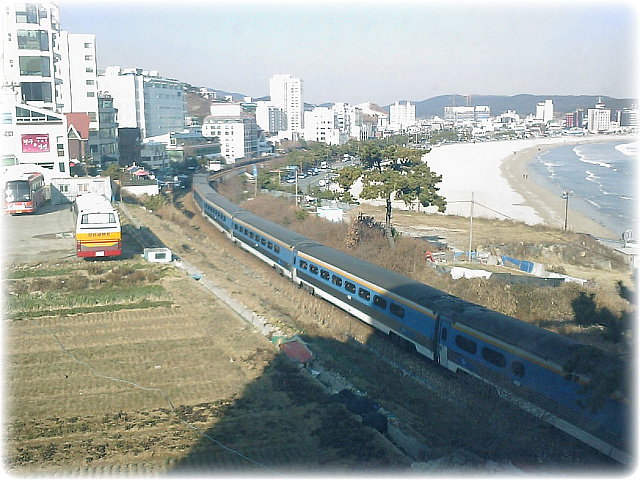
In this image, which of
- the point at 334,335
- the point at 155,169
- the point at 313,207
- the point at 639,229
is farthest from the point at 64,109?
the point at 334,335

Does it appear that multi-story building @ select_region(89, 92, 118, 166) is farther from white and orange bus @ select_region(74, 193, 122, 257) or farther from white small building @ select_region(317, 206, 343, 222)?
white and orange bus @ select_region(74, 193, 122, 257)

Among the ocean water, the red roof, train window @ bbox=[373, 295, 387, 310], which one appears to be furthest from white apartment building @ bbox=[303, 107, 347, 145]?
train window @ bbox=[373, 295, 387, 310]

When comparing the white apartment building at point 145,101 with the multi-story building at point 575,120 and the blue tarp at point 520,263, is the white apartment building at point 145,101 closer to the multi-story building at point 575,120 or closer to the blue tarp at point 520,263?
the blue tarp at point 520,263

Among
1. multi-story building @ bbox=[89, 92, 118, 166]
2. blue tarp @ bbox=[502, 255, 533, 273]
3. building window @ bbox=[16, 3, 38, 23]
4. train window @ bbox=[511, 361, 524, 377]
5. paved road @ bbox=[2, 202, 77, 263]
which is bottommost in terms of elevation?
blue tarp @ bbox=[502, 255, 533, 273]

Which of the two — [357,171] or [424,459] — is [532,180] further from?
[424,459]

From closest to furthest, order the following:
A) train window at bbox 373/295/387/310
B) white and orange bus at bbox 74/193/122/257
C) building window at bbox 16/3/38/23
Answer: train window at bbox 373/295/387/310
white and orange bus at bbox 74/193/122/257
building window at bbox 16/3/38/23

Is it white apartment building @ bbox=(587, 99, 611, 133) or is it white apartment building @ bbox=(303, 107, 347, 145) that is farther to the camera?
white apartment building @ bbox=(587, 99, 611, 133)

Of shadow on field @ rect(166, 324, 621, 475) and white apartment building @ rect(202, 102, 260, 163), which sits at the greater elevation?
white apartment building @ rect(202, 102, 260, 163)

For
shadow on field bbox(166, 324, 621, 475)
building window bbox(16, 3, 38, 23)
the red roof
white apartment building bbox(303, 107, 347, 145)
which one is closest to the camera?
shadow on field bbox(166, 324, 621, 475)

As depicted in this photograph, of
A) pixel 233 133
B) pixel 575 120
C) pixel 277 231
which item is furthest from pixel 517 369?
pixel 575 120
